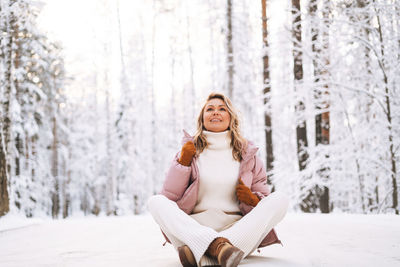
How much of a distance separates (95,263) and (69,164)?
28127mm

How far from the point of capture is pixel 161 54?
26234mm

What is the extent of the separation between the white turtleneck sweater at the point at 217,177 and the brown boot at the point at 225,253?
63 cm

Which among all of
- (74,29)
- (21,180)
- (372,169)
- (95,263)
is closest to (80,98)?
(74,29)

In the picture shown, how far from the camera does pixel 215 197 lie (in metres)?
3.69

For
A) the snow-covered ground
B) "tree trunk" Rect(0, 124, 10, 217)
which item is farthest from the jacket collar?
"tree trunk" Rect(0, 124, 10, 217)

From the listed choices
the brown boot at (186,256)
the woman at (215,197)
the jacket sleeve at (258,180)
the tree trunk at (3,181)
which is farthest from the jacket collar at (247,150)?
the tree trunk at (3,181)

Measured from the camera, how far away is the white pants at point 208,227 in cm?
309

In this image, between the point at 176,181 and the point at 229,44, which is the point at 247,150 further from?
the point at 229,44

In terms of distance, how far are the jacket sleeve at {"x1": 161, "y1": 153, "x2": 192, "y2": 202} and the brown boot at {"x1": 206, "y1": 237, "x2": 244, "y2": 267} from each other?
0.66 m

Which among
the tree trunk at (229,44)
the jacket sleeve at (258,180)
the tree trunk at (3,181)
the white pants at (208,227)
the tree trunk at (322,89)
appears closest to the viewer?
the white pants at (208,227)

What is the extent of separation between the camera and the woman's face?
382 centimetres

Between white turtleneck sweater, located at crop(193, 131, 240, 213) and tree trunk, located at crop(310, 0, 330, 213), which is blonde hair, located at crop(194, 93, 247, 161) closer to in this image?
white turtleneck sweater, located at crop(193, 131, 240, 213)

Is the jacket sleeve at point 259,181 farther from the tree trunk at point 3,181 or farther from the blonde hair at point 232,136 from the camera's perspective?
the tree trunk at point 3,181

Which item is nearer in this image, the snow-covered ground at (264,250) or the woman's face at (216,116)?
the snow-covered ground at (264,250)
